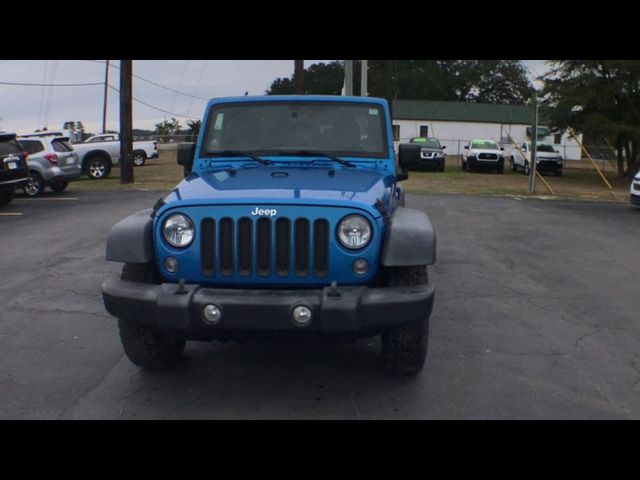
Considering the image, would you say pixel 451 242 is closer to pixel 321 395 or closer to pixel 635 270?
pixel 635 270

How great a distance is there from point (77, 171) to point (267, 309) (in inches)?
664

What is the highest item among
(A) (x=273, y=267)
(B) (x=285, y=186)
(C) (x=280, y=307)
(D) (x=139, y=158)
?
(D) (x=139, y=158)

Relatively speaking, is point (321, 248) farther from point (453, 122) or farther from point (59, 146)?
point (453, 122)

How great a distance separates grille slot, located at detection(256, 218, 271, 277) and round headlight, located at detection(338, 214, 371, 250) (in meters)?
0.42

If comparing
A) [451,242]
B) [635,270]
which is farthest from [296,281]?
[451,242]

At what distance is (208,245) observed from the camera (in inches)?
167

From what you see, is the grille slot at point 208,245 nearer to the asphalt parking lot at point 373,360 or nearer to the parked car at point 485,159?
the asphalt parking lot at point 373,360

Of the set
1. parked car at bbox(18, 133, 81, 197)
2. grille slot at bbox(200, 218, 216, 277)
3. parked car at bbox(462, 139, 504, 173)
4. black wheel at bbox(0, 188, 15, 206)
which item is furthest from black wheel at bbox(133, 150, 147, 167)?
grille slot at bbox(200, 218, 216, 277)

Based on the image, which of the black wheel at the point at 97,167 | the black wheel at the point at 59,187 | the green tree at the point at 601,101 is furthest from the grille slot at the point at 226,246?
the green tree at the point at 601,101

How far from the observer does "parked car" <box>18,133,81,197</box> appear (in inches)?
715

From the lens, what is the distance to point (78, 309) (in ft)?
22.0

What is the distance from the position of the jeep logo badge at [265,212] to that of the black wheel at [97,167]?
21.9 m

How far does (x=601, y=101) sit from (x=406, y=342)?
83.6 feet

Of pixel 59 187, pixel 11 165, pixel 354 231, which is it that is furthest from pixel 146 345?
pixel 59 187
